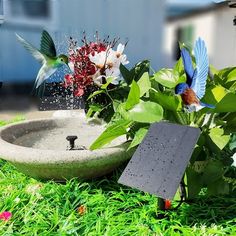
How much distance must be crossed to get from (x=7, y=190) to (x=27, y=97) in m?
5.72

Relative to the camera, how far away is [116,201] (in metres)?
2.03

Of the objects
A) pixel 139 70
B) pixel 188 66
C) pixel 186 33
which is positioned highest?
pixel 186 33

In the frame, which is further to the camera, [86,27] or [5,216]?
[86,27]

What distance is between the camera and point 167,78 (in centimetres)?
199

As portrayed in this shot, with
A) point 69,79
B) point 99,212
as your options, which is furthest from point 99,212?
point 69,79

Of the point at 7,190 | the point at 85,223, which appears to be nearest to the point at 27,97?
the point at 7,190

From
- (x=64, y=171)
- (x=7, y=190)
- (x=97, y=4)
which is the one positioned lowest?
(x=7, y=190)

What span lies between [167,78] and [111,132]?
1.24ft

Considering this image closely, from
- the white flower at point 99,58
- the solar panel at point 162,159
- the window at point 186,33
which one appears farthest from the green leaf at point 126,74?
the solar panel at point 162,159

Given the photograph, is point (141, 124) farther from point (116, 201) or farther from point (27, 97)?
point (27, 97)

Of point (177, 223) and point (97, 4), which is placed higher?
point (97, 4)

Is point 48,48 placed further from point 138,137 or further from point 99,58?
point 138,137

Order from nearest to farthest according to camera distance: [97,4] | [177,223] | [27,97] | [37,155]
Result: [177,223]
[37,155]
[27,97]
[97,4]

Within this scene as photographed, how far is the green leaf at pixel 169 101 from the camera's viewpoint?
1.88 metres
